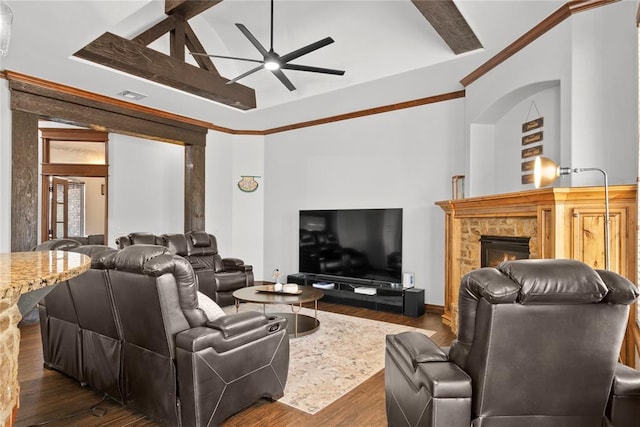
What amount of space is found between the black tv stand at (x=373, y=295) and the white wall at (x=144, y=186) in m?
3.16

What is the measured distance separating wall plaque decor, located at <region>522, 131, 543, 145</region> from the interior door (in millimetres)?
8930

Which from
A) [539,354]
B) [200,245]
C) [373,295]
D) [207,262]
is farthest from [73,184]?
[539,354]

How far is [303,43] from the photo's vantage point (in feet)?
16.0

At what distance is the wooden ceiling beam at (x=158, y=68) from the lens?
4043mm

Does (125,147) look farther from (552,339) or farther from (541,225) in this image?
(552,339)

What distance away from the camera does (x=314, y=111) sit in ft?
20.7

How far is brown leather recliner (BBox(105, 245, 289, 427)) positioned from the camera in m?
2.16

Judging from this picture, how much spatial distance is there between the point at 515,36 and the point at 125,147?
A: 685cm

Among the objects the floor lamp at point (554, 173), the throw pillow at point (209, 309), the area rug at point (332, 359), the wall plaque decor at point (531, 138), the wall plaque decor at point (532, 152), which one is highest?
the wall plaque decor at point (531, 138)

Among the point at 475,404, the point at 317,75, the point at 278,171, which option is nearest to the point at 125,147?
the point at 278,171

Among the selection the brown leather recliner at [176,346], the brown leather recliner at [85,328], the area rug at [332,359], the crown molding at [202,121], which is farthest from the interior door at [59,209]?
the brown leather recliner at [176,346]

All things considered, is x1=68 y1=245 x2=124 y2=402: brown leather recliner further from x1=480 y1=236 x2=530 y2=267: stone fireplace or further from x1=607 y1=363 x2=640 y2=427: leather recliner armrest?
x1=480 y1=236 x2=530 y2=267: stone fireplace

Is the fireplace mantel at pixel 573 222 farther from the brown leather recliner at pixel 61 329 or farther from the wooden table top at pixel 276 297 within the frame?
the brown leather recliner at pixel 61 329

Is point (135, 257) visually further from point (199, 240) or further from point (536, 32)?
point (536, 32)
